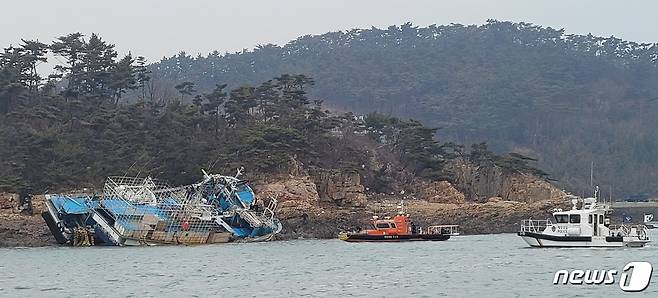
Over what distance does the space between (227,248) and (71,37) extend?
48744mm

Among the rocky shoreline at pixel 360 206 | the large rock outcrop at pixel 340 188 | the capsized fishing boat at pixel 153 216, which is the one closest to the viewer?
the capsized fishing boat at pixel 153 216

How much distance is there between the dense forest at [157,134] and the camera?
9125 cm

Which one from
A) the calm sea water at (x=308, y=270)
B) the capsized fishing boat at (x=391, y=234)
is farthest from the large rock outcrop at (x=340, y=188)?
the calm sea water at (x=308, y=270)

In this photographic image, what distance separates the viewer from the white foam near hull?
60.1 meters

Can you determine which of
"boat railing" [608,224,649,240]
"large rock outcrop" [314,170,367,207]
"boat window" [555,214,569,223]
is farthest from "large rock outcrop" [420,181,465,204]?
"boat window" [555,214,569,223]

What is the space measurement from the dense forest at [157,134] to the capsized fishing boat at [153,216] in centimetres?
997

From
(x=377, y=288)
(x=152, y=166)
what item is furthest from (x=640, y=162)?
(x=377, y=288)

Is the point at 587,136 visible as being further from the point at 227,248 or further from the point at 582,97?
the point at 227,248

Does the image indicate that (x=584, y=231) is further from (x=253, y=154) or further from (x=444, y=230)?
(x=253, y=154)

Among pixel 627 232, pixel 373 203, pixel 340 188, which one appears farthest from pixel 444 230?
pixel 627 232

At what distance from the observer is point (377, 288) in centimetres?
4262

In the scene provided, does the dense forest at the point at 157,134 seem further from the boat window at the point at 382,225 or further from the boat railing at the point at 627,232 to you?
the boat railing at the point at 627,232

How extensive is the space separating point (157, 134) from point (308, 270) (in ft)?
162

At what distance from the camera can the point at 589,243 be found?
2366 inches
